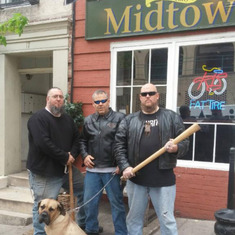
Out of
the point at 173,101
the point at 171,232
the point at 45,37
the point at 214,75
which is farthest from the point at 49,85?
the point at 171,232

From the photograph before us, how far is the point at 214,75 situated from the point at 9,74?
4.02m

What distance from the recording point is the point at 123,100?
5.12 metres

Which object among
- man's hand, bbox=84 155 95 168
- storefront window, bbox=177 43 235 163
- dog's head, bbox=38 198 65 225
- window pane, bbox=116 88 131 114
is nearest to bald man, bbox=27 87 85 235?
man's hand, bbox=84 155 95 168

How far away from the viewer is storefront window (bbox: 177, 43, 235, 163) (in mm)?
4359

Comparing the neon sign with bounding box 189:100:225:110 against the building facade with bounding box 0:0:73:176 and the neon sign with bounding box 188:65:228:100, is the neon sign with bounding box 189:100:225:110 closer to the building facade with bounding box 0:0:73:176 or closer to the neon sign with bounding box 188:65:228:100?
the neon sign with bounding box 188:65:228:100

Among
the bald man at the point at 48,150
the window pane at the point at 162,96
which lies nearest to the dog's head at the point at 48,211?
the bald man at the point at 48,150

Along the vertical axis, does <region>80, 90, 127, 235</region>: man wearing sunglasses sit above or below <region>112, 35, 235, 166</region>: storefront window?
below

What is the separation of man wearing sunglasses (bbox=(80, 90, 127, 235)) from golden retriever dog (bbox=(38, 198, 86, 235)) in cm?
52

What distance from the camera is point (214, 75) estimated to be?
444 centimetres

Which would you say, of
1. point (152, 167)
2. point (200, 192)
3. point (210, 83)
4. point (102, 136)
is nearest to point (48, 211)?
point (102, 136)

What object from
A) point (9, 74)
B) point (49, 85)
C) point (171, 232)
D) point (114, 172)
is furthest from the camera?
point (49, 85)

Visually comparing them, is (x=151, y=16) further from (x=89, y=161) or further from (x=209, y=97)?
(x=89, y=161)

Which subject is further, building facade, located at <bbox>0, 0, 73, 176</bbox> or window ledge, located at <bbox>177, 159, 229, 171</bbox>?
building facade, located at <bbox>0, 0, 73, 176</bbox>

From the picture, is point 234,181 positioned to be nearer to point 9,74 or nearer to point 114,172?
point 114,172
